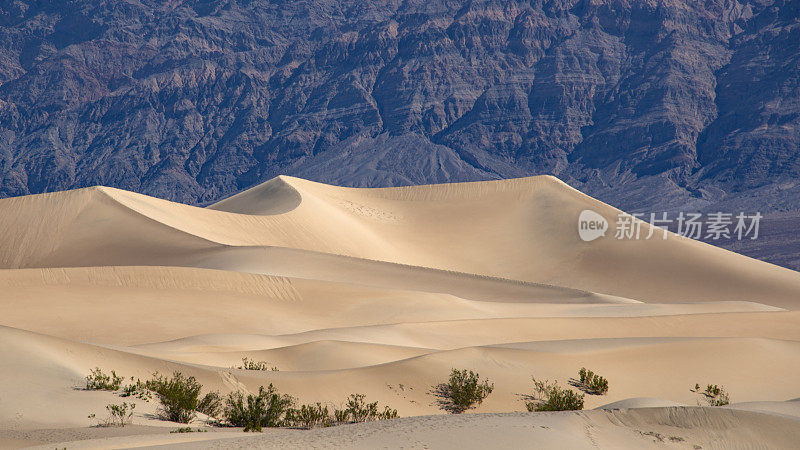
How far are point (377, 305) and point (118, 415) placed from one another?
810 inches

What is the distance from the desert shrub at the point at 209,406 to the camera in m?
12.4

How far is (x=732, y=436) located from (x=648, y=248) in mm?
58348

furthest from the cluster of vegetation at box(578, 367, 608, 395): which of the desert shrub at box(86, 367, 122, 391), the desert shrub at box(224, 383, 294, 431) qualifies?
the desert shrub at box(86, 367, 122, 391)

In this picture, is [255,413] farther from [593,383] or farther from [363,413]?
[593,383]

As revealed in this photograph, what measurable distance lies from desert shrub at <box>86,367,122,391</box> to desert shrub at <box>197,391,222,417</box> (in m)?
1.18

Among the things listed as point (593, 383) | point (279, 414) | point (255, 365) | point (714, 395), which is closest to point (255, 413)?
point (279, 414)

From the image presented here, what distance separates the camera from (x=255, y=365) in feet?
54.1

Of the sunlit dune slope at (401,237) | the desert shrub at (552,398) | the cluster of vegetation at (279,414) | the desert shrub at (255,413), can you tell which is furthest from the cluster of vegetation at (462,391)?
the sunlit dune slope at (401,237)

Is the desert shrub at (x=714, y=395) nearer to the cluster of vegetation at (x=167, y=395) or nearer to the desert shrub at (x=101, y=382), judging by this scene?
the cluster of vegetation at (x=167, y=395)

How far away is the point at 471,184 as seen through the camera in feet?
248

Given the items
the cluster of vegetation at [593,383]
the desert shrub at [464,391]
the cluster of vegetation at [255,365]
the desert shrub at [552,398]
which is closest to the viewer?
the desert shrub at [552,398]

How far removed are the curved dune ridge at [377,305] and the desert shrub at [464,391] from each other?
0.19m


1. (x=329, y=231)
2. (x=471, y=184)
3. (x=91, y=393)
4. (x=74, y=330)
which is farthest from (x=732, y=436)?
(x=471, y=184)

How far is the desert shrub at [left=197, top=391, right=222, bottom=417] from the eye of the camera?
490 inches
